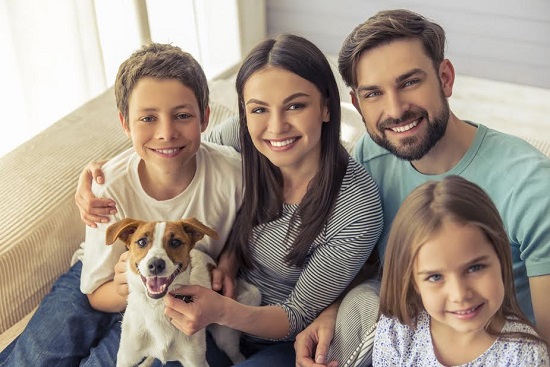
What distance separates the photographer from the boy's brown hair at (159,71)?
145 cm

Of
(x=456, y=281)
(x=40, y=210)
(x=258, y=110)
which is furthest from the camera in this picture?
(x=40, y=210)

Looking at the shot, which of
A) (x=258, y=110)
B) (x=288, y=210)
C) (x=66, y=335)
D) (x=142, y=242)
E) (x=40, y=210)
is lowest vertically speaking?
(x=66, y=335)

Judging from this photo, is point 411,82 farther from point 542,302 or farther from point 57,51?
point 57,51

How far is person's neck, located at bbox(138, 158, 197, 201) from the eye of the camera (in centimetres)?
154

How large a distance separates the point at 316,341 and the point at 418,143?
445 mm

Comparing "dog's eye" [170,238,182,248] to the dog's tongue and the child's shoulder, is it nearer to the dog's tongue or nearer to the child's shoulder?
the dog's tongue

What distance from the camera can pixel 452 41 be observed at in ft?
10.6

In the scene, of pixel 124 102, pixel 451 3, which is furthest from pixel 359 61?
pixel 451 3

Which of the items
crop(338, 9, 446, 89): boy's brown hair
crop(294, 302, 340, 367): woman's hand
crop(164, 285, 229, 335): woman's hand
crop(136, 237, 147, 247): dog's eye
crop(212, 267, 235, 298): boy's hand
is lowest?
crop(294, 302, 340, 367): woman's hand

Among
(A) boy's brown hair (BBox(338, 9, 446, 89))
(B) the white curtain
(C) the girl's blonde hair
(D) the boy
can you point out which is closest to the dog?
(D) the boy

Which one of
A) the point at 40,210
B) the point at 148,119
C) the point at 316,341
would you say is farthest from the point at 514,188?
the point at 40,210

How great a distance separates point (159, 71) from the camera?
1451mm

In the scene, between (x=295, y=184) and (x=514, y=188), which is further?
(x=295, y=184)

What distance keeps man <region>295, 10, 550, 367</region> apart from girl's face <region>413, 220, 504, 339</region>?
25 centimetres
